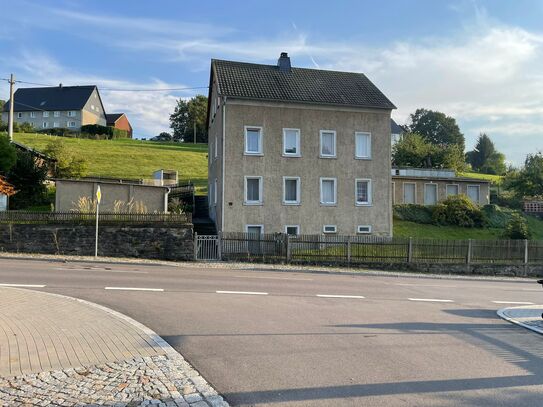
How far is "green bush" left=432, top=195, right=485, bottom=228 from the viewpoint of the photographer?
39.3m

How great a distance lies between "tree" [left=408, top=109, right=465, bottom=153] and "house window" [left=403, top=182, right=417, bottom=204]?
7199 centimetres

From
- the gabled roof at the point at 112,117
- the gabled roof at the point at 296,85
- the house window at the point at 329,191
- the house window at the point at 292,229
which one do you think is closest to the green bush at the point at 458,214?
the gabled roof at the point at 296,85

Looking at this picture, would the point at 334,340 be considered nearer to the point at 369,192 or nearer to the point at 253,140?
the point at 253,140

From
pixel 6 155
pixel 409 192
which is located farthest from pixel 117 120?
pixel 409 192

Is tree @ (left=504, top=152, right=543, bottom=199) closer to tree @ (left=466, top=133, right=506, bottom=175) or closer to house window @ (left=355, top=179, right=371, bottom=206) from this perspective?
house window @ (left=355, top=179, right=371, bottom=206)

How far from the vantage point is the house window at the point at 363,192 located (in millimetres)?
31945

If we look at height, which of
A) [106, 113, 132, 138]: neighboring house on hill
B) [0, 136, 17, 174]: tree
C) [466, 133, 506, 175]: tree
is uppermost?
[106, 113, 132, 138]: neighboring house on hill

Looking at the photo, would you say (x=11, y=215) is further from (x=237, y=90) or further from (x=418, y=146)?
(x=418, y=146)

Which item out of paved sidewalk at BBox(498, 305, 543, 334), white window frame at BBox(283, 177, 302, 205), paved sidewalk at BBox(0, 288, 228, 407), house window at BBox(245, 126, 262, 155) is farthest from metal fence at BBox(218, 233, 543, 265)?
paved sidewalk at BBox(0, 288, 228, 407)

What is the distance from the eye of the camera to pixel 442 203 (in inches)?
1597

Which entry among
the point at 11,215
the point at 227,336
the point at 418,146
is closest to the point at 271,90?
the point at 11,215

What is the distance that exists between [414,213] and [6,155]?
2953 cm

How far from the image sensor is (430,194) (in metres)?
44.8

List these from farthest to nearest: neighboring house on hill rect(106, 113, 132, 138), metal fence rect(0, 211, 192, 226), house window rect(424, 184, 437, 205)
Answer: neighboring house on hill rect(106, 113, 132, 138), house window rect(424, 184, 437, 205), metal fence rect(0, 211, 192, 226)
